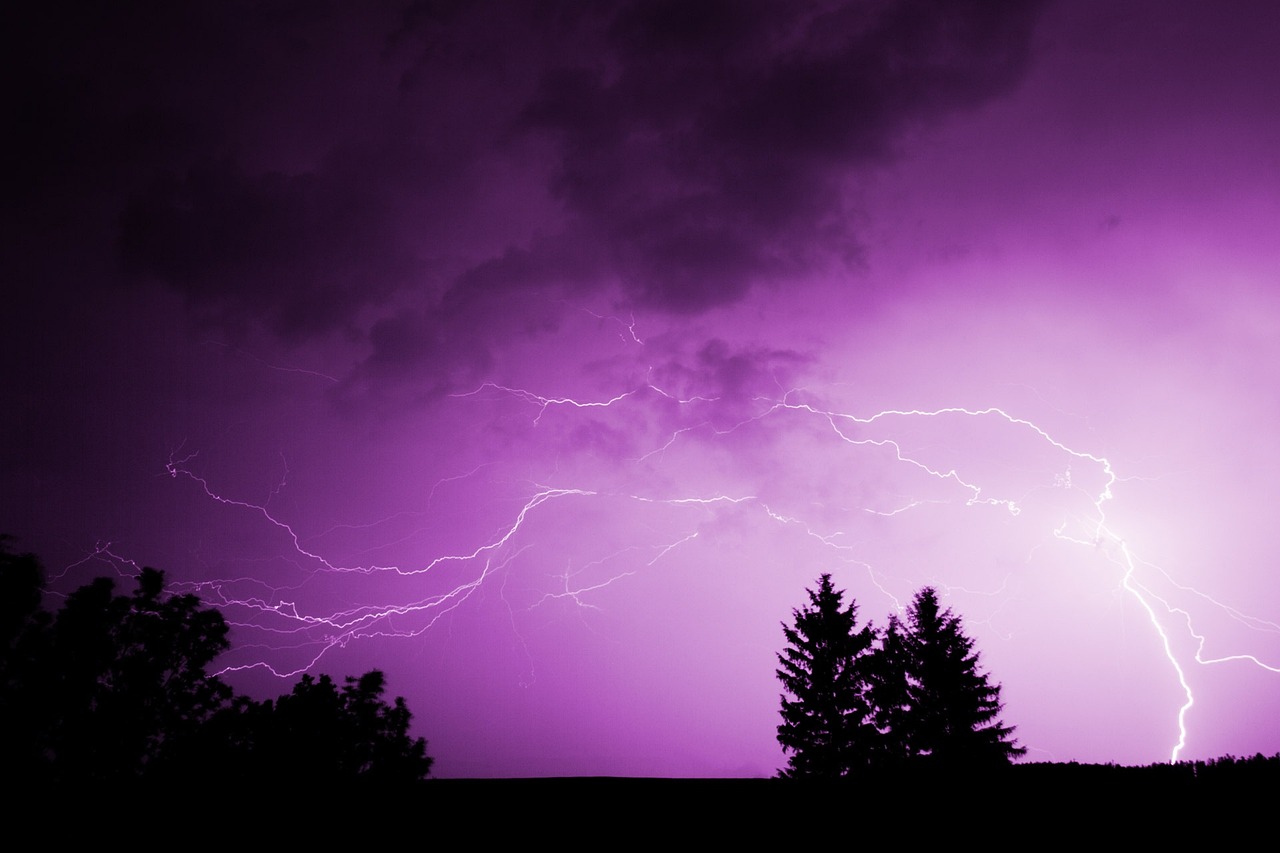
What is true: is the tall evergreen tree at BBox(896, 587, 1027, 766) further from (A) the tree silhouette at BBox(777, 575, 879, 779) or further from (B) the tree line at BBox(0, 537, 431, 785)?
(B) the tree line at BBox(0, 537, 431, 785)

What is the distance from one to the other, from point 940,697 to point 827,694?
2.86 meters

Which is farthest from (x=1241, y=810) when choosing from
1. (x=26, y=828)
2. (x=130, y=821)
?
(x=26, y=828)

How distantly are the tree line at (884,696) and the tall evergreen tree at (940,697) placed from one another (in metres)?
0.02

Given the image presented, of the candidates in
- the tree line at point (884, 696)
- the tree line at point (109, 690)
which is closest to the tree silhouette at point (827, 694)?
the tree line at point (884, 696)

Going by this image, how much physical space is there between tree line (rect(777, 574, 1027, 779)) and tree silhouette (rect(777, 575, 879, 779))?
25 millimetres

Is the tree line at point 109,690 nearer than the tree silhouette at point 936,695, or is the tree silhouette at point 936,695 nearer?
the tree line at point 109,690

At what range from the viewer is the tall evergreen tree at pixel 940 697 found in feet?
48.6

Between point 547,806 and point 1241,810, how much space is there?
15.0ft

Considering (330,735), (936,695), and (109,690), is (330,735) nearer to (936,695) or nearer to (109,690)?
(109,690)

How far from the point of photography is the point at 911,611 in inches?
651

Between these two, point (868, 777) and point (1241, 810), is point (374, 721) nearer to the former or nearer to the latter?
point (868, 777)

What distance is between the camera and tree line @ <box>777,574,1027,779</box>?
14867 millimetres

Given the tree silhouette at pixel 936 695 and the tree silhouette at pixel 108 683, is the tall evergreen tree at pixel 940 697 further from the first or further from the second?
the tree silhouette at pixel 108 683

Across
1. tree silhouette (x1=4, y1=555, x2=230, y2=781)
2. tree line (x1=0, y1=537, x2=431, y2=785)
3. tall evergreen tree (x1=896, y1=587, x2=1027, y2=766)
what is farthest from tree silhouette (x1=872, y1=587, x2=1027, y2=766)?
tree silhouette (x1=4, y1=555, x2=230, y2=781)
